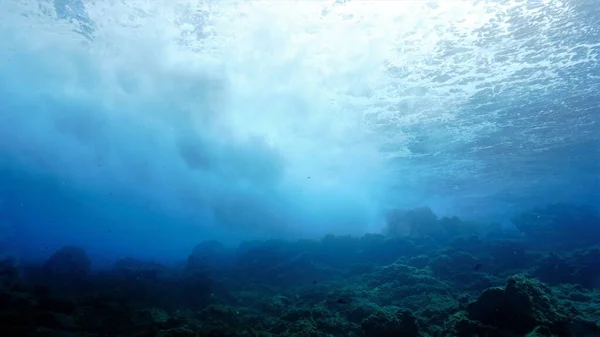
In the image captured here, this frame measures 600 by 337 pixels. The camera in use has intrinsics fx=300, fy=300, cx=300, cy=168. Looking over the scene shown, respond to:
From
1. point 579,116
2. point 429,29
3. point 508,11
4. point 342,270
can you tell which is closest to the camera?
point 508,11

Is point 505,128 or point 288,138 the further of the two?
point 288,138

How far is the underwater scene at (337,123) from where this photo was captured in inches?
354

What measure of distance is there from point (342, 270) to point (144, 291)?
13.4 metres

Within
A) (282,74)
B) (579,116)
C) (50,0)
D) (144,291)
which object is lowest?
(144,291)

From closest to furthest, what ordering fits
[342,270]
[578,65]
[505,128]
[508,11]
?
[508,11], [578,65], [342,270], [505,128]

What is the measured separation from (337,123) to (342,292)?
17322 millimetres

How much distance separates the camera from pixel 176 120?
1385 inches

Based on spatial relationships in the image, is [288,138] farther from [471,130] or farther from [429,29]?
[429,29]

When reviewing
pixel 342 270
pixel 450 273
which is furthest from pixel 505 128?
pixel 342 270

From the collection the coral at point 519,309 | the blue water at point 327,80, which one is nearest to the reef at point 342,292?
the coral at point 519,309

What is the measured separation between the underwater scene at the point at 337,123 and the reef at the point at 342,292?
81 millimetres

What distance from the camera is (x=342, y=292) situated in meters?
13.5

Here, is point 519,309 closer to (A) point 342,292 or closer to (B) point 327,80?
(A) point 342,292

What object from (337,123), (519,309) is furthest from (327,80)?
(519,309)
